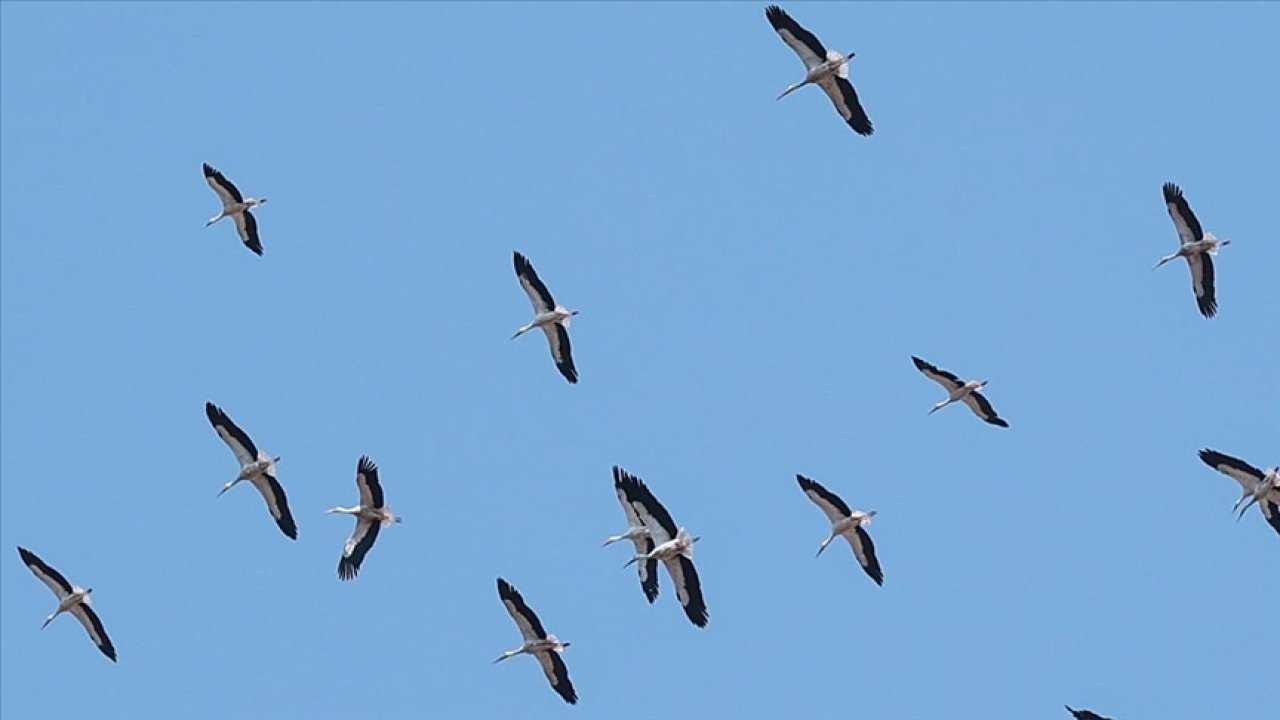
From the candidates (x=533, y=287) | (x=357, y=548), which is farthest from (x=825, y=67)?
(x=357, y=548)

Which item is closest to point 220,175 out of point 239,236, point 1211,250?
point 239,236

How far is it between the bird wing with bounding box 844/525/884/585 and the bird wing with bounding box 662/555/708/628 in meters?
2.88

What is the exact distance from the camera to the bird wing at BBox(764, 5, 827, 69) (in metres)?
40.4

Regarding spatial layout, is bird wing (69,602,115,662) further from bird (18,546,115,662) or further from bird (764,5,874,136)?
bird (764,5,874,136)

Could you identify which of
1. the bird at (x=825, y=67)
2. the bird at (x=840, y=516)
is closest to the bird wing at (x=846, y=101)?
the bird at (x=825, y=67)

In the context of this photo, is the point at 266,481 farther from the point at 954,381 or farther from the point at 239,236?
the point at 954,381

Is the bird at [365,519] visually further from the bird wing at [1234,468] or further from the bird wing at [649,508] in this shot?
the bird wing at [1234,468]

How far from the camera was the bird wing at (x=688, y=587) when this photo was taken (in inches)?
1558

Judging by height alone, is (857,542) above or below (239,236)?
below

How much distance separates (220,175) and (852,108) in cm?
1067

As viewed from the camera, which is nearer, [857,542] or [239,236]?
[857,542]

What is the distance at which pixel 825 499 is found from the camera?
4153 centimetres

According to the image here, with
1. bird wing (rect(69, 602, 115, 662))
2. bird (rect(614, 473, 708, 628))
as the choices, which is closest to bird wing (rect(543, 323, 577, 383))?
bird (rect(614, 473, 708, 628))

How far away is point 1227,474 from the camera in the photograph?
4169 cm
